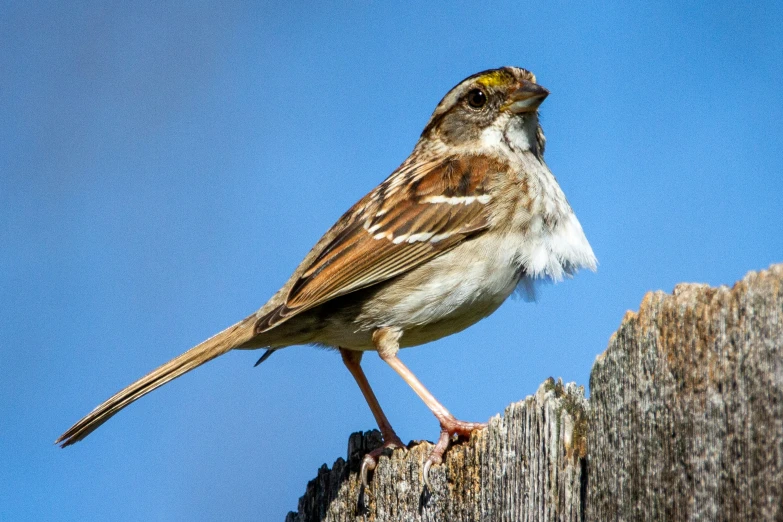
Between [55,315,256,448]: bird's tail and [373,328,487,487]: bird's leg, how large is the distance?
603mm

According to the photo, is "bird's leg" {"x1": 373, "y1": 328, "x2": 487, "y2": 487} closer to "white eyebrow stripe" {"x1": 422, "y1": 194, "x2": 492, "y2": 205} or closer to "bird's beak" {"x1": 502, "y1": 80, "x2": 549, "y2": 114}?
"white eyebrow stripe" {"x1": 422, "y1": 194, "x2": 492, "y2": 205}

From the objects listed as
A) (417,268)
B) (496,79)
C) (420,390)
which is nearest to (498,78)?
(496,79)

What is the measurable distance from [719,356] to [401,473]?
1226 millimetres

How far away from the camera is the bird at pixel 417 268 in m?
3.96

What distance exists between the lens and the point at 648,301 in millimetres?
1982

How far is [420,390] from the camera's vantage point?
13.0 ft

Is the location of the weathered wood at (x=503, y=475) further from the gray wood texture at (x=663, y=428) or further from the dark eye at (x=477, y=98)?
the dark eye at (x=477, y=98)

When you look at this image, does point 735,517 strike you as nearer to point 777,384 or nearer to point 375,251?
point 777,384

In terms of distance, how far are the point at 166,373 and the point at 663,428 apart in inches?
100

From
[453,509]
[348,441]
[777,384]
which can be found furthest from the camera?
[348,441]

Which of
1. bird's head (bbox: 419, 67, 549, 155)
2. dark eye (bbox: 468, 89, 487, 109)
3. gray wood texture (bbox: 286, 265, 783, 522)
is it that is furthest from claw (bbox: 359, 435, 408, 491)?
dark eye (bbox: 468, 89, 487, 109)

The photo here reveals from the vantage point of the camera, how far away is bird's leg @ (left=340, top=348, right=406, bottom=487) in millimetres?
3151

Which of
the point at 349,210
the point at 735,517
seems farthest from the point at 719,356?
the point at 349,210

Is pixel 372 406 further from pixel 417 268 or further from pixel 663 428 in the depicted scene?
pixel 663 428
